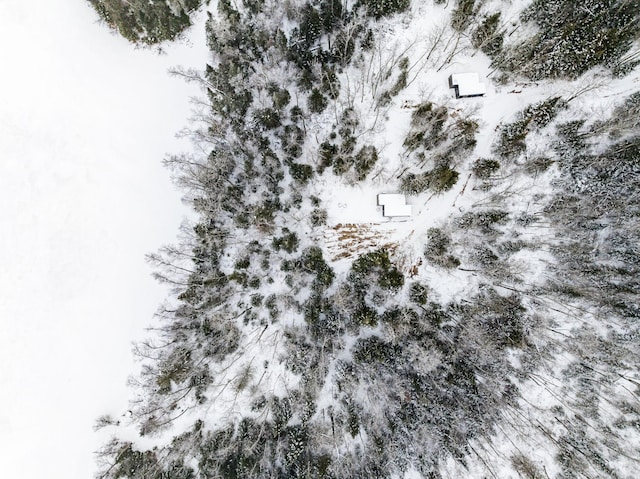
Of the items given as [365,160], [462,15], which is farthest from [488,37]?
[365,160]

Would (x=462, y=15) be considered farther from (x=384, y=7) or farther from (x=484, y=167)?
(x=484, y=167)

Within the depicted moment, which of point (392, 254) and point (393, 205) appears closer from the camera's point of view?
point (393, 205)

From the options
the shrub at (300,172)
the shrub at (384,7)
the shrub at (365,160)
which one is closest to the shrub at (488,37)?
the shrub at (384,7)

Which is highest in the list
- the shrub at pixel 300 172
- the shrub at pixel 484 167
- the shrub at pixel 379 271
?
the shrub at pixel 300 172

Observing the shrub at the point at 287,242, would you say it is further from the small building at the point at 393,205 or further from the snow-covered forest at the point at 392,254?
the small building at the point at 393,205

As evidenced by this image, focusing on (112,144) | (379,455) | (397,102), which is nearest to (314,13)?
(397,102)

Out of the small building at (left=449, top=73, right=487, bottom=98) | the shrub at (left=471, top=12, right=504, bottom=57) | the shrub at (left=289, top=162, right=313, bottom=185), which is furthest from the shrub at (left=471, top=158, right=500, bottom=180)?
the shrub at (left=289, top=162, right=313, bottom=185)

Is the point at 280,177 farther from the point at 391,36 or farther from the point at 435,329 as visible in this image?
the point at 435,329
